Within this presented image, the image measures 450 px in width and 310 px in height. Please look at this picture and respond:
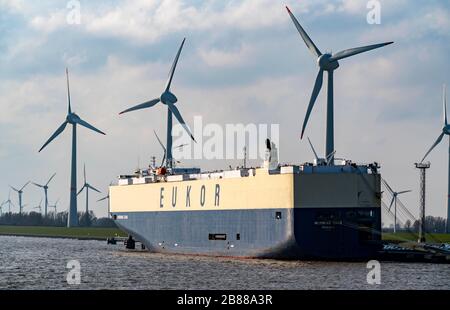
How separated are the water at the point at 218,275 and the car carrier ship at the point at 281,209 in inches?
80.5

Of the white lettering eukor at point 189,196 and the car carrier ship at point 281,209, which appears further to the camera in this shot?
the white lettering eukor at point 189,196

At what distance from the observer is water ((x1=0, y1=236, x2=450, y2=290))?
61303 millimetres

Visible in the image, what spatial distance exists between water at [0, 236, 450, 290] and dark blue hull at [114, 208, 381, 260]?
1537mm

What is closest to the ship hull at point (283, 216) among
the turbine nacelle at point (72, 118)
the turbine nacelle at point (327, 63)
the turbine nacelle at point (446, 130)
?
the turbine nacelle at point (327, 63)

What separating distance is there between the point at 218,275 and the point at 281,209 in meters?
13.3

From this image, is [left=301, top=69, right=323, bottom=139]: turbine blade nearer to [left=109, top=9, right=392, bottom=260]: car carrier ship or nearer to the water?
[left=109, top=9, right=392, bottom=260]: car carrier ship

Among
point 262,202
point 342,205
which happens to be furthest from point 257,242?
point 342,205

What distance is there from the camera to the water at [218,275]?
61303mm

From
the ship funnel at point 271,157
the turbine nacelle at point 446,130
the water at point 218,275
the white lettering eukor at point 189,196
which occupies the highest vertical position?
the turbine nacelle at point 446,130

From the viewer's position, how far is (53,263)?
85938 millimetres

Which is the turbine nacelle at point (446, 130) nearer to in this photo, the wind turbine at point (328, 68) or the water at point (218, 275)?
the wind turbine at point (328, 68)
